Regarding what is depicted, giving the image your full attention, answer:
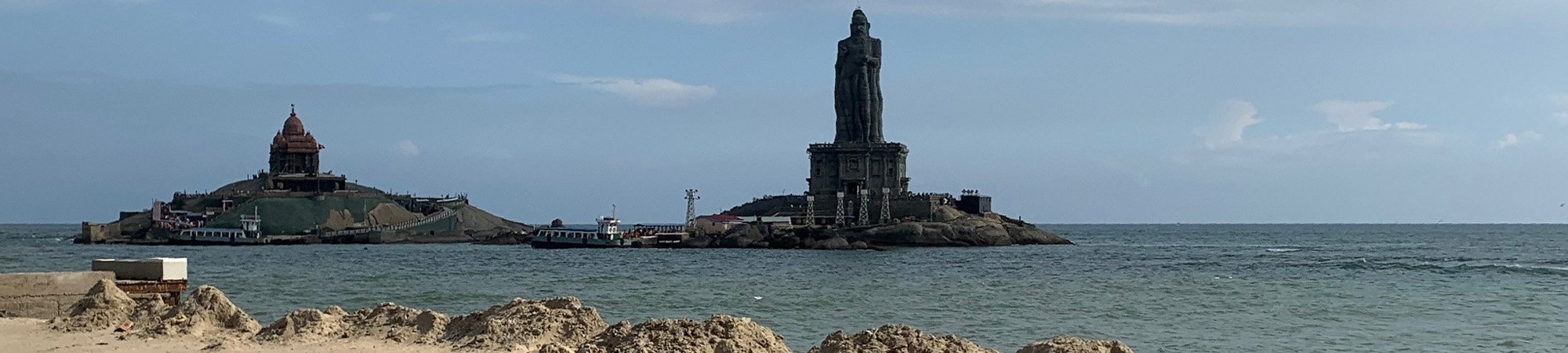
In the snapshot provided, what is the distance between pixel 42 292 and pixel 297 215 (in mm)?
128164

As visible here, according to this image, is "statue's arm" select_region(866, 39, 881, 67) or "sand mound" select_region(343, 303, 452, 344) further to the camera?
Result: "statue's arm" select_region(866, 39, 881, 67)

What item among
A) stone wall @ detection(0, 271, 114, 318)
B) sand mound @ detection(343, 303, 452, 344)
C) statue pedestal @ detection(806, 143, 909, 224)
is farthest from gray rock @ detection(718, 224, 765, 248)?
sand mound @ detection(343, 303, 452, 344)

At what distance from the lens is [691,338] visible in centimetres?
1539

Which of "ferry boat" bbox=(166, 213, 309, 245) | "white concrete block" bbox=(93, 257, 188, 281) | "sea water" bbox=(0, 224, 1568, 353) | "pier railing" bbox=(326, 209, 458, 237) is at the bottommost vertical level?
"sea water" bbox=(0, 224, 1568, 353)

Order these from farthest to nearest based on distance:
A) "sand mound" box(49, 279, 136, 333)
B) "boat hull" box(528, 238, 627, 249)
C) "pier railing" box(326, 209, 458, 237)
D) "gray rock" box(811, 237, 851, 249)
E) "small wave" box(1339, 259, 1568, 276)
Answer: "pier railing" box(326, 209, 458, 237), "boat hull" box(528, 238, 627, 249), "gray rock" box(811, 237, 851, 249), "small wave" box(1339, 259, 1568, 276), "sand mound" box(49, 279, 136, 333)

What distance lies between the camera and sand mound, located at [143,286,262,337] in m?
19.1

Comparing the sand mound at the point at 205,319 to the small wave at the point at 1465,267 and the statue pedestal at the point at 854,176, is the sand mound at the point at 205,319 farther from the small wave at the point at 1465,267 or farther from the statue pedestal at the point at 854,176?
the statue pedestal at the point at 854,176

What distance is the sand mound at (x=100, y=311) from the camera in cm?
2016

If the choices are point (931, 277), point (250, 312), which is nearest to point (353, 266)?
point (931, 277)

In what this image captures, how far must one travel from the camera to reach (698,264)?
7862 centimetres

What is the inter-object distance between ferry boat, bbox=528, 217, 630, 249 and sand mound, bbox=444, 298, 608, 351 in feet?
331

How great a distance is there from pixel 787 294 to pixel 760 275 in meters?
16.0

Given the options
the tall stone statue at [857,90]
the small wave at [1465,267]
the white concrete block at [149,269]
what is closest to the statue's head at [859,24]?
the tall stone statue at [857,90]

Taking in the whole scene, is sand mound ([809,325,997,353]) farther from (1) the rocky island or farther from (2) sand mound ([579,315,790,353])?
(1) the rocky island
